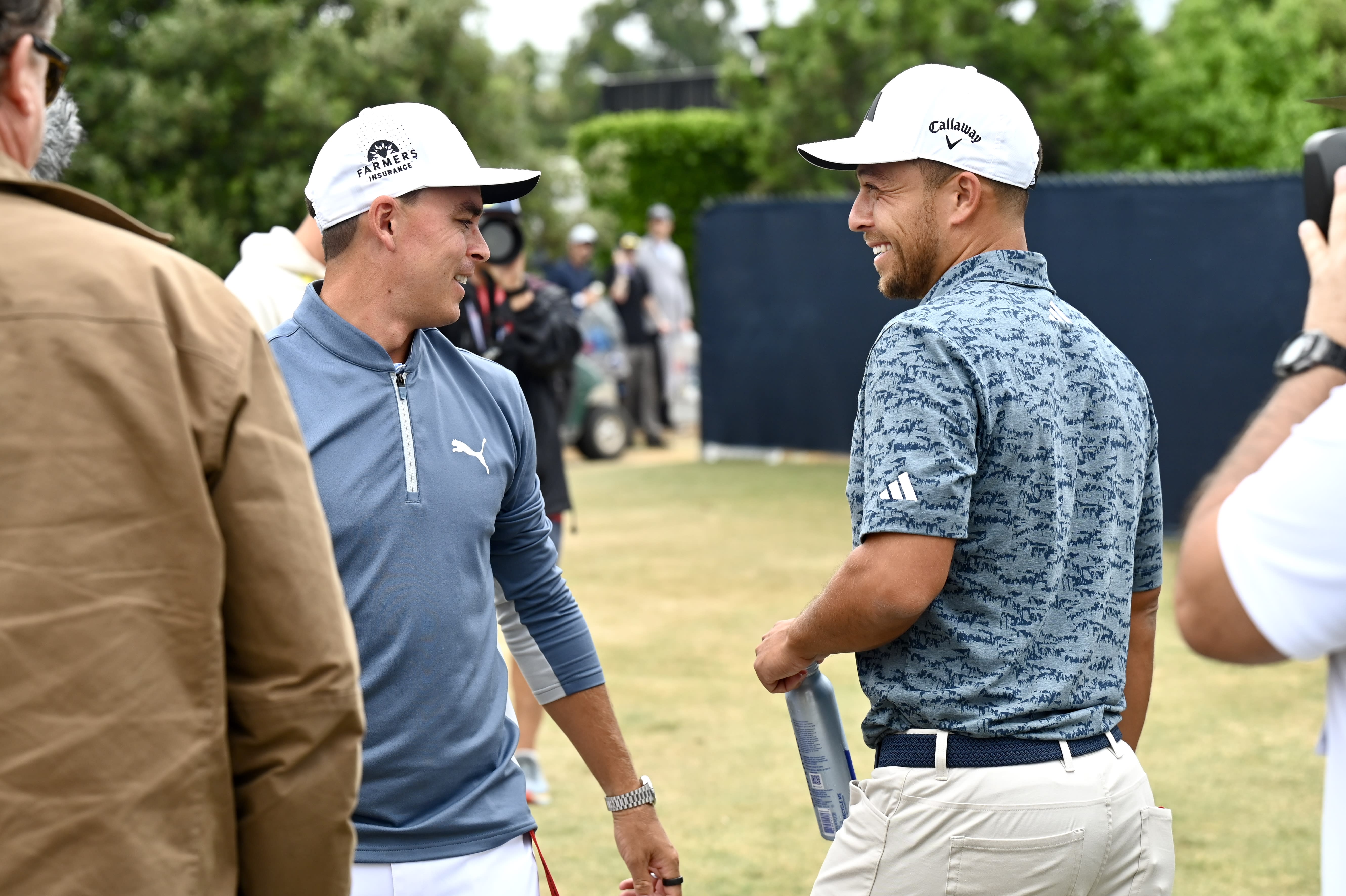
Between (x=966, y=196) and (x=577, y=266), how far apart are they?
14.7 meters

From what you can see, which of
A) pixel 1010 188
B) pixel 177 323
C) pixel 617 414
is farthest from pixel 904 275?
pixel 617 414

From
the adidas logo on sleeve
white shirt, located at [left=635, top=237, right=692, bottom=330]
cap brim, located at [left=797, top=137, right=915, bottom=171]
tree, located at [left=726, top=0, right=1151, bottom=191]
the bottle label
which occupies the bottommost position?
white shirt, located at [left=635, top=237, right=692, bottom=330]

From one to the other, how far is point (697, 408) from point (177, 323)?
54.6 ft

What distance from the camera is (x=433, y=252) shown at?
283 cm

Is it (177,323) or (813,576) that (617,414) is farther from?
(177,323)

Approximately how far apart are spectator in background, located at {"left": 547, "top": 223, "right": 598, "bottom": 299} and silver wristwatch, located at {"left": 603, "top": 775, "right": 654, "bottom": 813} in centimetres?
1408

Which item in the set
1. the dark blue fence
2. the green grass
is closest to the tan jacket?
the green grass

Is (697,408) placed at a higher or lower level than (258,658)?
lower

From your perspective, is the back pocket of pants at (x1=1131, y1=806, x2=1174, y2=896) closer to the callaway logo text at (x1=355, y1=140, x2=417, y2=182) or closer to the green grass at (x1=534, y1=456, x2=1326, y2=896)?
the callaway logo text at (x1=355, y1=140, x2=417, y2=182)

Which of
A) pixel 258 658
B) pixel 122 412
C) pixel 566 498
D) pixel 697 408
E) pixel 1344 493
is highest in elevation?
pixel 122 412

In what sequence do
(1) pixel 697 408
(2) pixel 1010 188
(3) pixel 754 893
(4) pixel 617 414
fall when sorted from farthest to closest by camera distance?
(1) pixel 697 408 → (4) pixel 617 414 → (3) pixel 754 893 → (2) pixel 1010 188

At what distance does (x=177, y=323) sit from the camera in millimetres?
1673

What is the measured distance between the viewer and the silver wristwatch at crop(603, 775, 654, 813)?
2926mm

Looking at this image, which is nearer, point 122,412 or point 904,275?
point 122,412
